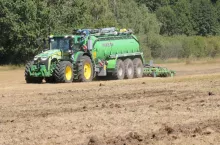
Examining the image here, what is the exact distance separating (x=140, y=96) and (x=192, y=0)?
113592mm

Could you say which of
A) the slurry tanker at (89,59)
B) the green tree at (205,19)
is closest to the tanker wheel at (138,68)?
the slurry tanker at (89,59)

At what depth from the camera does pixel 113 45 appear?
27375 mm

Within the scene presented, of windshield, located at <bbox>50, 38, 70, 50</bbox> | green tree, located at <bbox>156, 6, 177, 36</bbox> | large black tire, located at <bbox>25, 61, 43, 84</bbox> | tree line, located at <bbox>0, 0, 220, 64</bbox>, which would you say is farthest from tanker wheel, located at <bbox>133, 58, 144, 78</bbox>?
green tree, located at <bbox>156, 6, 177, 36</bbox>

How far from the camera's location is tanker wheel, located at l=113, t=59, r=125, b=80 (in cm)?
2698

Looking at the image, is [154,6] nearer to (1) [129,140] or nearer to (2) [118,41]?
(2) [118,41]

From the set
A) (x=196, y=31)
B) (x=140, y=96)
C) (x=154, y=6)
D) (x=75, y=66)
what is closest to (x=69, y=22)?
(x=75, y=66)

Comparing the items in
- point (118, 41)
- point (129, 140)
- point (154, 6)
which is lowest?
point (129, 140)

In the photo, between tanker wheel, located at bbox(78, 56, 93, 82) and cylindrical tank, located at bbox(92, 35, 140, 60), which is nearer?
tanker wheel, located at bbox(78, 56, 93, 82)

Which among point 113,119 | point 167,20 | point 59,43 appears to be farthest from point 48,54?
point 167,20

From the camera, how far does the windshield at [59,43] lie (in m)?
25.0

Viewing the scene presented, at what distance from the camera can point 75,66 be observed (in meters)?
24.5

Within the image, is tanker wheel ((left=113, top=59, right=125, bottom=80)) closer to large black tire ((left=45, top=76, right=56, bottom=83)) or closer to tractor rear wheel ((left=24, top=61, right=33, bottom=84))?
large black tire ((left=45, top=76, right=56, bottom=83))

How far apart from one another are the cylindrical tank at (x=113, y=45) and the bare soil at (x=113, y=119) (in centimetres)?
974

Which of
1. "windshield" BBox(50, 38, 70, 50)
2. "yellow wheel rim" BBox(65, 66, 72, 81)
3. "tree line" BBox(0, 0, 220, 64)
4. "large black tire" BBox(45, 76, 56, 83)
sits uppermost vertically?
"tree line" BBox(0, 0, 220, 64)
